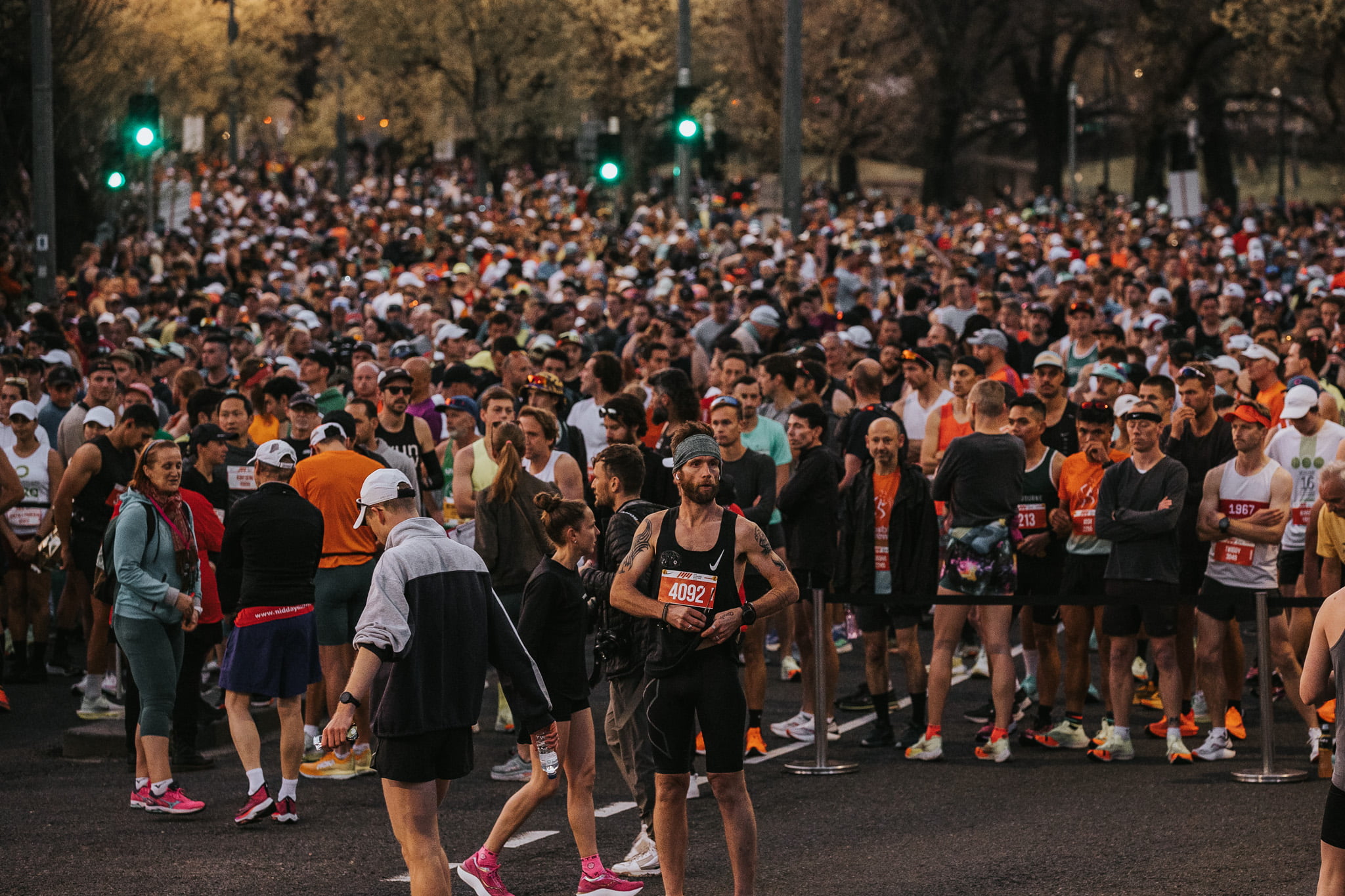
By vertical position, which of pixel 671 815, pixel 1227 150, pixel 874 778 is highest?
pixel 1227 150

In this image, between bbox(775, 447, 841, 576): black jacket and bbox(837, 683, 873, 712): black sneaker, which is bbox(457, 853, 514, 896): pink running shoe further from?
bbox(837, 683, 873, 712): black sneaker

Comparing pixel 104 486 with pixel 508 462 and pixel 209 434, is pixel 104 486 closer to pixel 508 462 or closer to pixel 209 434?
pixel 209 434

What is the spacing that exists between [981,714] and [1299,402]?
2682 mm

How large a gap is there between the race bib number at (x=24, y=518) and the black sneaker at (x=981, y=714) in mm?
6339

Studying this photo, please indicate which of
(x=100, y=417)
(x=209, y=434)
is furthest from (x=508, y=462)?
(x=100, y=417)

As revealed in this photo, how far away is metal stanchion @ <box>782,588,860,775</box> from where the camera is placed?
9.84 metres

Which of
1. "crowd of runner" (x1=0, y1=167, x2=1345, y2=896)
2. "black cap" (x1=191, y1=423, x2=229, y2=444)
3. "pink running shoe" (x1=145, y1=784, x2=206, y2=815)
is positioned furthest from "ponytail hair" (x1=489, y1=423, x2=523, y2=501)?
"pink running shoe" (x1=145, y1=784, x2=206, y2=815)

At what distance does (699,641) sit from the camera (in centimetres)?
706

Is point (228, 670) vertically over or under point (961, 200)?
under

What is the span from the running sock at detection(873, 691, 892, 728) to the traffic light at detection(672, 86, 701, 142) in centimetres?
1563

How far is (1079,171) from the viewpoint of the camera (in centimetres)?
7988

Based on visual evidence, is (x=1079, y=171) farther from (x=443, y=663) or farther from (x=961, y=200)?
(x=443, y=663)

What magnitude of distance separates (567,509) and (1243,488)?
4.23 meters

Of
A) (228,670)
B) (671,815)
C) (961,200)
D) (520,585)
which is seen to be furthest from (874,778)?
(961,200)
